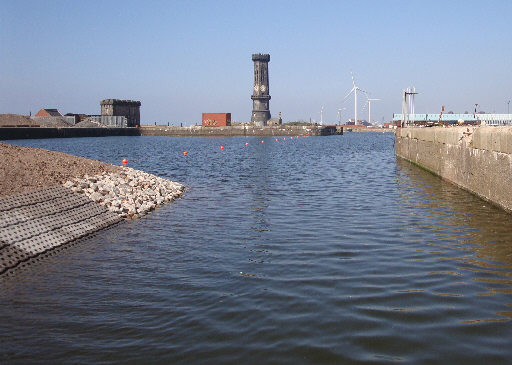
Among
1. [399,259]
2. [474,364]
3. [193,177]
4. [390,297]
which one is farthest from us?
[193,177]

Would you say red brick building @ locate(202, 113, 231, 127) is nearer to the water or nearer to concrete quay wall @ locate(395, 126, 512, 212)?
concrete quay wall @ locate(395, 126, 512, 212)

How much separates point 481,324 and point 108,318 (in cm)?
474

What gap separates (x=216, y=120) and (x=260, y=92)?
16611mm

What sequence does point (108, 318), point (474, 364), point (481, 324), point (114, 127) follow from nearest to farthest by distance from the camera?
point (474, 364)
point (481, 324)
point (108, 318)
point (114, 127)

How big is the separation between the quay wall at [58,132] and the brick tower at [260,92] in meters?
38.5

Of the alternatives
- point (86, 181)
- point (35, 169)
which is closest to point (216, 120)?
point (86, 181)

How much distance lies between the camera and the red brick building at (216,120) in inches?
6752

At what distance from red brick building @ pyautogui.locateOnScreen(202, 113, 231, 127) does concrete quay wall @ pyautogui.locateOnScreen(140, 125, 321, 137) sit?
1169 cm

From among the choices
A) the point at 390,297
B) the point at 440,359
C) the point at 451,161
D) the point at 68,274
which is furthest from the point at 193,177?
the point at 440,359

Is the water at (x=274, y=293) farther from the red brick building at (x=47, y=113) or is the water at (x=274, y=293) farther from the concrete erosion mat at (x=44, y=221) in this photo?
the red brick building at (x=47, y=113)

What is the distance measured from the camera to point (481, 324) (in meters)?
6.61

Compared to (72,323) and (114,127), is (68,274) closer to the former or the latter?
(72,323)

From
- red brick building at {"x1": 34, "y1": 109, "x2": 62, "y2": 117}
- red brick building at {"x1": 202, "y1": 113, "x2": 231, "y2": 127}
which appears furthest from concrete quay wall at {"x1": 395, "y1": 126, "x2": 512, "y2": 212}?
red brick building at {"x1": 202, "y1": 113, "x2": 231, "y2": 127}

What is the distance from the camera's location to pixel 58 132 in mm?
115562
